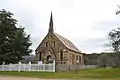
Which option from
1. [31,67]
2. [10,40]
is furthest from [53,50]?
[31,67]

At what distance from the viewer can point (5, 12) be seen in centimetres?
4931

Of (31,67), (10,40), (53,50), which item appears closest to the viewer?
(31,67)

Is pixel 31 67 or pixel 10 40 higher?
pixel 10 40

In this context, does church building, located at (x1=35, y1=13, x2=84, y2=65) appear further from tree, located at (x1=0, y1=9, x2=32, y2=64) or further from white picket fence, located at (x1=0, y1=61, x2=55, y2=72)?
white picket fence, located at (x1=0, y1=61, x2=55, y2=72)

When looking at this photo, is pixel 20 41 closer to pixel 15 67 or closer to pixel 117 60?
pixel 15 67

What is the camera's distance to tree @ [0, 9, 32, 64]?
46.6 meters

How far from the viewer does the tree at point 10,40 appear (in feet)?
153

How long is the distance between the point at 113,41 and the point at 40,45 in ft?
99.0

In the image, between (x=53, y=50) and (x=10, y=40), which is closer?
(x=10, y=40)

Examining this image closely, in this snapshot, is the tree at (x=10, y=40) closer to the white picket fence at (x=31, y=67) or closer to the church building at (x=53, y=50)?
the white picket fence at (x=31, y=67)

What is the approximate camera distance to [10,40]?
48.0 m

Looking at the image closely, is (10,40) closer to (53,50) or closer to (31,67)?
(31,67)

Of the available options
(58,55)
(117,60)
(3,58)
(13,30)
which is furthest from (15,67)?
(117,60)

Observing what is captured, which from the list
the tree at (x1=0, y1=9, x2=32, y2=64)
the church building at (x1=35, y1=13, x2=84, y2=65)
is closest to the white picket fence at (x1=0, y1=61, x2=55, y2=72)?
the tree at (x1=0, y1=9, x2=32, y2=64)
